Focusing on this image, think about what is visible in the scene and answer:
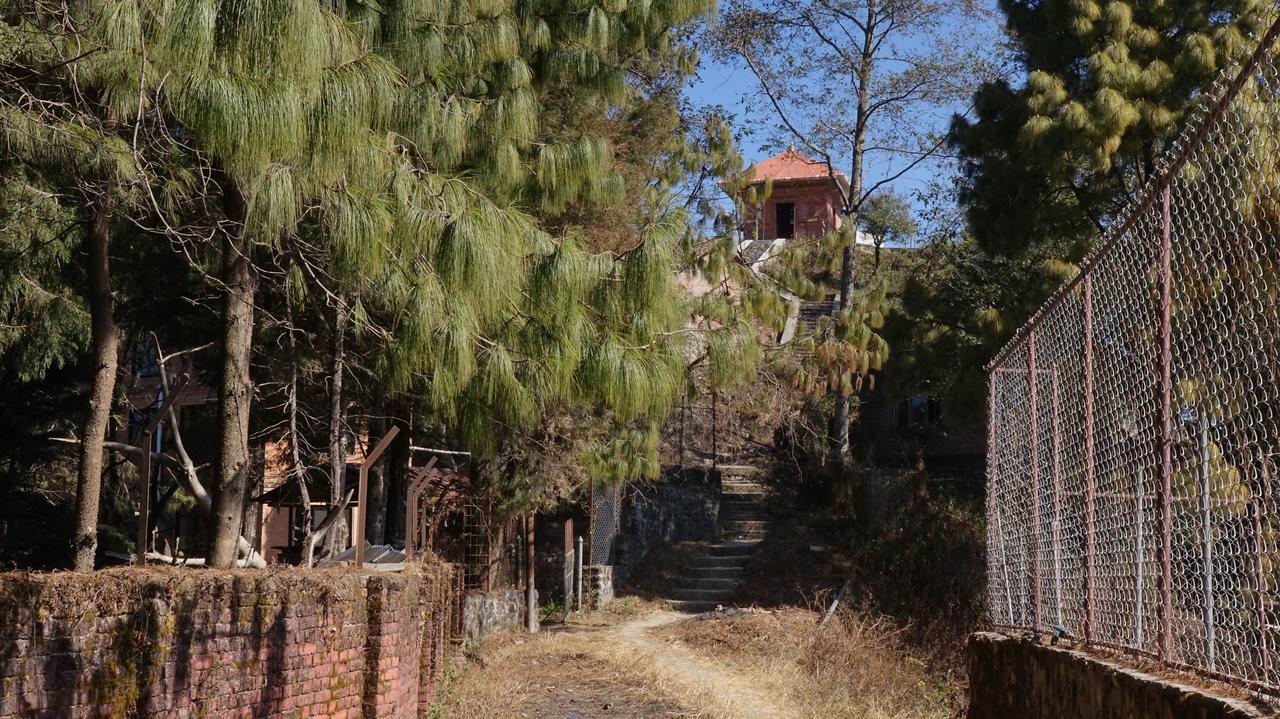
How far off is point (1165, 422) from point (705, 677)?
35.9 ft

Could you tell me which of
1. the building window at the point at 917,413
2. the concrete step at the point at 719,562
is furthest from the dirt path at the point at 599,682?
the building window at the point at 917,413

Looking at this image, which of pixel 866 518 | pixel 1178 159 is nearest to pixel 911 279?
pixel 866 518

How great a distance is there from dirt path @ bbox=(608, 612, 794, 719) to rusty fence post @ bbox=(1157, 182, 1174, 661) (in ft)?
26.5

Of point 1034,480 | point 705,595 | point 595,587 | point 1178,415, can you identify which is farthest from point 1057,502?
point 705,595

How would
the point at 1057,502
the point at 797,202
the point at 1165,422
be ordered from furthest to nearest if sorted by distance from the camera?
the point at 797,202
the point at 1057,502
the point at 1165,422

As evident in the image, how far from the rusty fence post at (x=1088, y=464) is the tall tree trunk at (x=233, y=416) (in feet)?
18.8

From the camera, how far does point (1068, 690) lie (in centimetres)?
503

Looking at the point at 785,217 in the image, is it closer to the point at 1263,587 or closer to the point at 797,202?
the point at 797,202

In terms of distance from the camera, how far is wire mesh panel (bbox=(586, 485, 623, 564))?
20984 mm

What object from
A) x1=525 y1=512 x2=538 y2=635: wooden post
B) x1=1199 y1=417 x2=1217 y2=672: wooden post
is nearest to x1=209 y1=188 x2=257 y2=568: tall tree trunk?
x1=1199 y1=417 x2=1217 y2=672: wooden post

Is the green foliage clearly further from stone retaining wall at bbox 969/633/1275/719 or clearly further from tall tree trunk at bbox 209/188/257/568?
stone retaining wall at bbox 969/633/1275/719

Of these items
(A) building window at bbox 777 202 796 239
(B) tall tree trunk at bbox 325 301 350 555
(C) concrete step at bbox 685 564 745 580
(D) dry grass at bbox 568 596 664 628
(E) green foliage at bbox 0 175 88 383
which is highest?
(A) building window at bbox 777 202 796 239

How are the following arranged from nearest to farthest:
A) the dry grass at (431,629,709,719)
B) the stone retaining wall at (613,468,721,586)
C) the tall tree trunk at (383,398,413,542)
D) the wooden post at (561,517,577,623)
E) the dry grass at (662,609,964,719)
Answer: the dry grass at (431,629,709,719), the dry grass at (662,609,964,719), the tall tree trunk at (383,398,413,542), the wooden post at (561,517,577,623), the stone retaining wall at (613,468,721,586)

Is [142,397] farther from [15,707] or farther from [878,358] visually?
[15,707]
